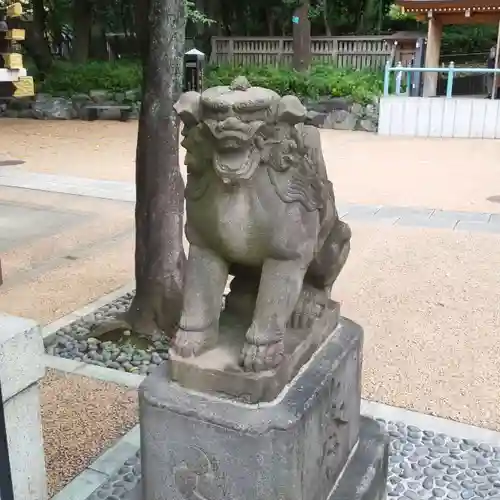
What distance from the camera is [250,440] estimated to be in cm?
212

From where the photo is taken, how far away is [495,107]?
13.8m

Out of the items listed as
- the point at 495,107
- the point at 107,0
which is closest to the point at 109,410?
the point at 495,107

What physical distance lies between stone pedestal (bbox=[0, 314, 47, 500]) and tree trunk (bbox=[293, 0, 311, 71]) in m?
16.4

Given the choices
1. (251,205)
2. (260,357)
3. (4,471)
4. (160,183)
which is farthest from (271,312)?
(160,183)

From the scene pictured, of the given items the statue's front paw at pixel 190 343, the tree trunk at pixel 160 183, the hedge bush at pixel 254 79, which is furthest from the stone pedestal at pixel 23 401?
the hedge bush at pixel 254 79

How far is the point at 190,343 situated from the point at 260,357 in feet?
0.86

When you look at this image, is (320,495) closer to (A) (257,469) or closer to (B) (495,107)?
(A) (257,469)

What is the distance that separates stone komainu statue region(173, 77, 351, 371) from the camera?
198 cm

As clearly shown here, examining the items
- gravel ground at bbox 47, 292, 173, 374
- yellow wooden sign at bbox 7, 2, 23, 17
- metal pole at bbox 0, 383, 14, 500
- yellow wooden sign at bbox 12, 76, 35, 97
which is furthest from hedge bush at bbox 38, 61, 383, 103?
metal pole at bbox 0, 383, 14, 500

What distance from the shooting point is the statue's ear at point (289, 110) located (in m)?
2.03

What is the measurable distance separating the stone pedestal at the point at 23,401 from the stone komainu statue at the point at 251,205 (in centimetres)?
77

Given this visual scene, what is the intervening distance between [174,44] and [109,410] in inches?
93.6

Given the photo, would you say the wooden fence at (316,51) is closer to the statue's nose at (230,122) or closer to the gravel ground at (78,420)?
the gravel ground at (78,420)

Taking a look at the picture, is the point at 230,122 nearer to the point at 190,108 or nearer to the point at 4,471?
the point at 190,108
